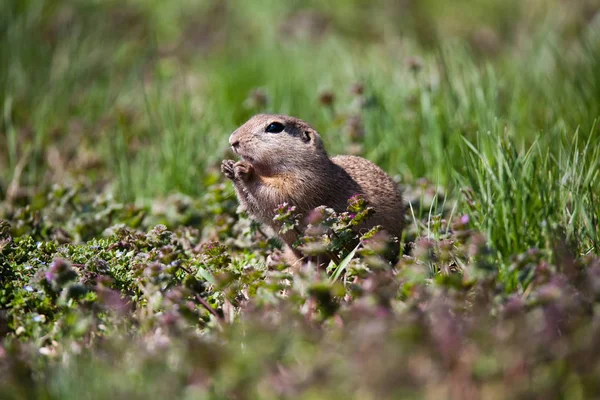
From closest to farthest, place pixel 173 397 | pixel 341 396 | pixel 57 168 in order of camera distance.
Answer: pixel 341 396 → pixel 173 397 → pixel 57 168

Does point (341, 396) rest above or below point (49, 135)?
below

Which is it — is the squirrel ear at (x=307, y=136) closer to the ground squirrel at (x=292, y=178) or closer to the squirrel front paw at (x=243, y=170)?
the ground squirrel at (x=292, y=178)

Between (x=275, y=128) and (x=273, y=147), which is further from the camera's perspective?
(x=275, y=128)

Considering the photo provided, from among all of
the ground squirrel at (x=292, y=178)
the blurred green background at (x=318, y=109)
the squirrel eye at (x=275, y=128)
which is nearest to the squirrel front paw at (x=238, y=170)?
the ground squirrel at (x=292, y=178)

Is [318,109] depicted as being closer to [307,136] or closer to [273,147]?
[307,136]

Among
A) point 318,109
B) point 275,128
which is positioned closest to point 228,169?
point 275,128

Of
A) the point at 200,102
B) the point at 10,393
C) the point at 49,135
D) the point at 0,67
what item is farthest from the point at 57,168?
the point at 10,393

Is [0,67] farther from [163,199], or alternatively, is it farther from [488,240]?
[488,240]
